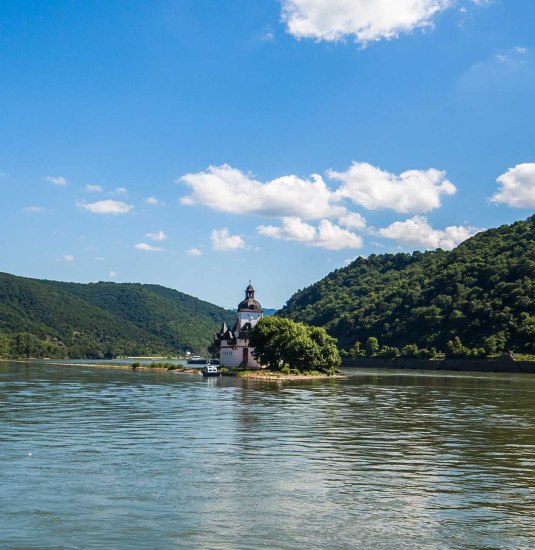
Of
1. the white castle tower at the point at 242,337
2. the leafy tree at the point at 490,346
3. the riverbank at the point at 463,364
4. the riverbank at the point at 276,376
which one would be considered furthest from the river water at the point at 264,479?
the leafy tree at the point at 490,346

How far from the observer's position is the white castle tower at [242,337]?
133250 mm

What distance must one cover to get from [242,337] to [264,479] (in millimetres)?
107225

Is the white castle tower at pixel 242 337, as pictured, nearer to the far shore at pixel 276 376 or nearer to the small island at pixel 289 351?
the small island at pixel 289 351

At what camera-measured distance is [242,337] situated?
13338cm

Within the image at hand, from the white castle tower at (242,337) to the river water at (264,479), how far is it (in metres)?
81.1

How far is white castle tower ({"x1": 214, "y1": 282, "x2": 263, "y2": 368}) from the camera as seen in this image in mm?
133250

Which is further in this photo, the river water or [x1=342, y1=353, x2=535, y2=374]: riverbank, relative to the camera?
[x1=342, y1=353, x2=535, y2=374]: riverbank

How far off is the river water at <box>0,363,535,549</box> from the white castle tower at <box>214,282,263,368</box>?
8114cm

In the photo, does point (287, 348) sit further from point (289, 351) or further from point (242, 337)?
point (242, 337)

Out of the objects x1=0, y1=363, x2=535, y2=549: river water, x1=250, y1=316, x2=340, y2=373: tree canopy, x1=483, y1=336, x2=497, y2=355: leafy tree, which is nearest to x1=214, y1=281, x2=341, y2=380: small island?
x1=250, y1=316, x2=340, y2=373: tree canopy

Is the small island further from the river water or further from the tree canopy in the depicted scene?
the river water

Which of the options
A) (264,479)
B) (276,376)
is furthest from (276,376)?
(264,479)

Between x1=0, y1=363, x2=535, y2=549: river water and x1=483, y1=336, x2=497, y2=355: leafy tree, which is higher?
x1=483, y1=336, x2=497, y2=355: leafy tree

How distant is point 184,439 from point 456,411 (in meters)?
26.5
